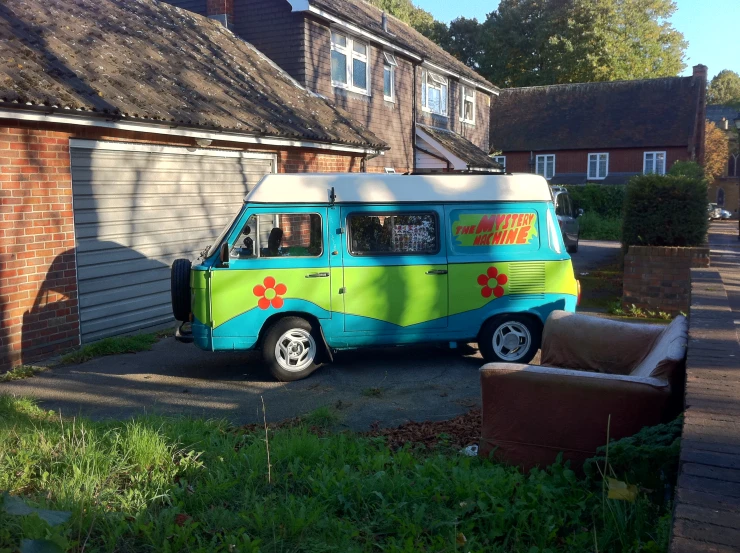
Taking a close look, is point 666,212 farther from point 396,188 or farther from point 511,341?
point 396,188

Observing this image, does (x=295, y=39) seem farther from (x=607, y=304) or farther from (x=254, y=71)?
(x=607, y=304)

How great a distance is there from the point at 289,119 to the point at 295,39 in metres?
4.12

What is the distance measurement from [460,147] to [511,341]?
1685 cm

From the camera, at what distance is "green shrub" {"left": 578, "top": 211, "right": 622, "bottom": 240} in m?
33.9

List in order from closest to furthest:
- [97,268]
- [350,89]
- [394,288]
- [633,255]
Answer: [394,288]
[97,268]
[633,255]
[350,89]

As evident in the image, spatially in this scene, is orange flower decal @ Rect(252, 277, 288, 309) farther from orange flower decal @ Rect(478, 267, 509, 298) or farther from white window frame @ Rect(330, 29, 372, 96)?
white window frame @ Rect(330, 29, 372, 96)

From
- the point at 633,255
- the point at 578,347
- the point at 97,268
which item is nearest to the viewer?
the point at 578,347

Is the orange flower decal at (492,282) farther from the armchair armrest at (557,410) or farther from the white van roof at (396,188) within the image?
the armchair armrest at (557,410)

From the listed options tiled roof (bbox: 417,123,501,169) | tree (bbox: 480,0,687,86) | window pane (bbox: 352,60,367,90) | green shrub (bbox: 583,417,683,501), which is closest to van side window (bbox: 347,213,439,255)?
green shrub (bbox: 583,417,683,501)

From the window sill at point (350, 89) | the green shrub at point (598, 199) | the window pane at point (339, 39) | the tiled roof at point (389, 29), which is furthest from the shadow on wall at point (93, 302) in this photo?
the green shrub at point (598, 199)

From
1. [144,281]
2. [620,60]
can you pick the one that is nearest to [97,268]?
[144,281]

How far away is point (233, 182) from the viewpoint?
13305mm

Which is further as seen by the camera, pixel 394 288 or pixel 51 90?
pixel 51 90

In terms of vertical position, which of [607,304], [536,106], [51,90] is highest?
[536,106]
